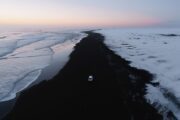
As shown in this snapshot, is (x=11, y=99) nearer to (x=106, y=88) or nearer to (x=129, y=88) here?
(x=106, y=88)

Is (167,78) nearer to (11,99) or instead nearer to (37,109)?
(37,109)

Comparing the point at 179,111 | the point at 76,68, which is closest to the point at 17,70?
the point at 76,68

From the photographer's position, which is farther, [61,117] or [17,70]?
[17,70]

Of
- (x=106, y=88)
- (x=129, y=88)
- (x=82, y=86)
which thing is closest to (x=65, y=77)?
(x=82, y=86)

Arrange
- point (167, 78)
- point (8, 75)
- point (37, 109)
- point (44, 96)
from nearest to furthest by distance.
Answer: point (37, 109), point (44, 96), point (167, 78), point (8, 75)

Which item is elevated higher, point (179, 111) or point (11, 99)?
point (179, 111)

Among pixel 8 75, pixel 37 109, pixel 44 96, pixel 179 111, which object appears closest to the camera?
pixel 179 111
